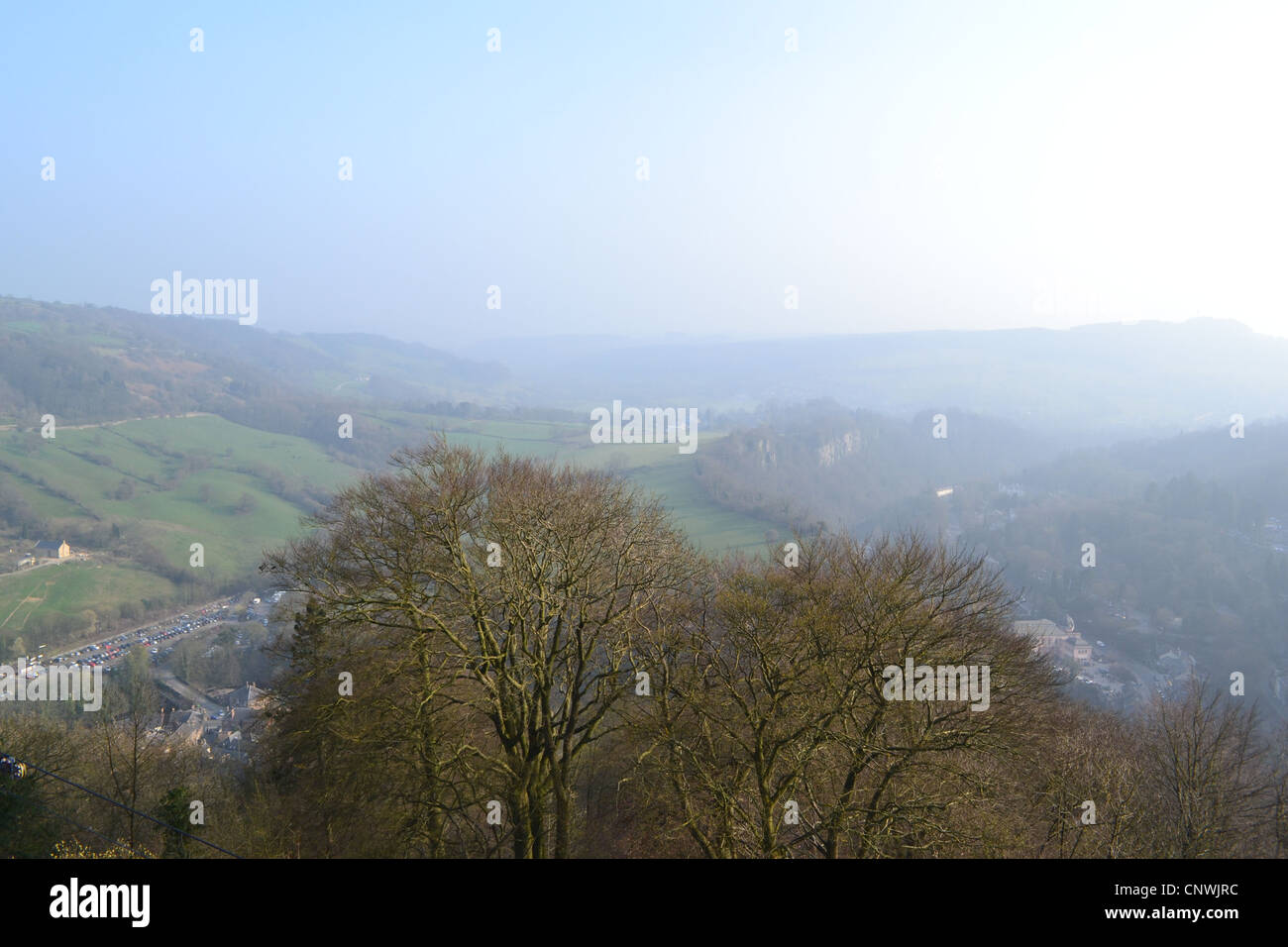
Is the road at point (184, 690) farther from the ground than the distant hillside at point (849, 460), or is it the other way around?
the distant hillside at point (849, 460)

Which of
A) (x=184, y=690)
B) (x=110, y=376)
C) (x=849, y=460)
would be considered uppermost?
(x=110, y=376)

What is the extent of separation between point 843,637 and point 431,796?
7995 mm

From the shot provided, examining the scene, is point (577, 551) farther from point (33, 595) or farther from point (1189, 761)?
point (33, 595)

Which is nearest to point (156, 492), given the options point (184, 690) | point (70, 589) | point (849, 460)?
point (70, 589)

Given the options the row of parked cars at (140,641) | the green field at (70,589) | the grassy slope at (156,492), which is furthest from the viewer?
the grassy slope at (156,492)

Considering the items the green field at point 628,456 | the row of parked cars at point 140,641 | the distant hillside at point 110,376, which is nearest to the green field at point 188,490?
the green field at point 628,456

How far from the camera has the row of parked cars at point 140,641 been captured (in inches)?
2013

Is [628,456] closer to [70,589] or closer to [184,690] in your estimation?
[70,589]

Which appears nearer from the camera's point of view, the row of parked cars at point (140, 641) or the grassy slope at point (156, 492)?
the row of parked cars at point (140, 641)

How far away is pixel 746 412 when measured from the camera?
176m

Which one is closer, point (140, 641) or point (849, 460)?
point (140, 641)

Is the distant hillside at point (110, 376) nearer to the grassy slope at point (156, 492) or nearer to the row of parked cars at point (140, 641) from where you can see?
the grassy slope at point (156, 492)

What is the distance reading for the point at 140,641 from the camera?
5572 centimetres
